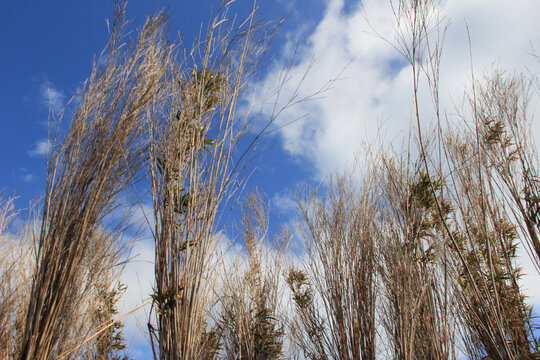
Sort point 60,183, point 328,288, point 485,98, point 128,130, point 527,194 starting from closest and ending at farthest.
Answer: point 60,183 < point 128,130 < point 328,288 < point 527,194 < point 485,98

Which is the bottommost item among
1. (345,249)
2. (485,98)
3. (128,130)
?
(345,249)

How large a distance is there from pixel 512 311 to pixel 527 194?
171 centimetres

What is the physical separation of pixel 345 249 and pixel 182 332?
1.48 meters

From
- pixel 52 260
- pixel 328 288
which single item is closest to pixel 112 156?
pixel 52 260

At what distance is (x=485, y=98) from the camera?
11.8ft

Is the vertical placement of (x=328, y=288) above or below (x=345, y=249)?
below

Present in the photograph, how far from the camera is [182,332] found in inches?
53.2

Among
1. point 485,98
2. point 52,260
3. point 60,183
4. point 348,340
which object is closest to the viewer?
point 52,260

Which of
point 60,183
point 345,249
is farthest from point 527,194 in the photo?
point 60,183

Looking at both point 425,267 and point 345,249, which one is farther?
point 345,249

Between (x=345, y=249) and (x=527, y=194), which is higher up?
(x=527, y=194)

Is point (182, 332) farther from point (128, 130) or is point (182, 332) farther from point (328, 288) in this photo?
point (328, 288)

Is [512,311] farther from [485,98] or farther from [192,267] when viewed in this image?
[192,267]

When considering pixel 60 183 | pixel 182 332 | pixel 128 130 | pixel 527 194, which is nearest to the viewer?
pixel 182 332
